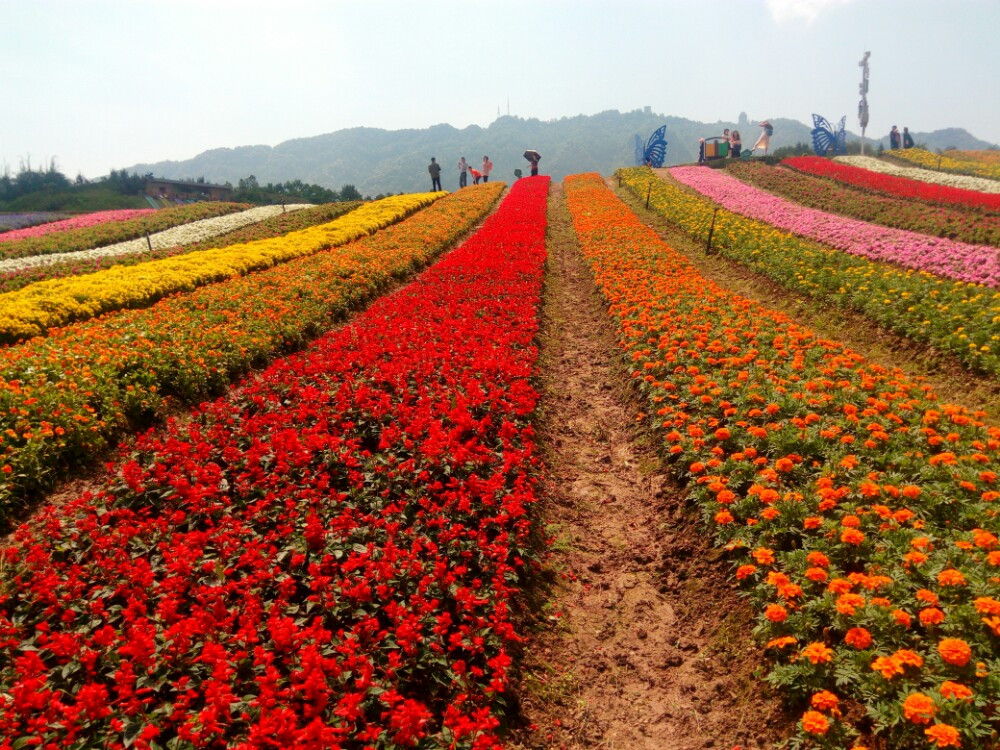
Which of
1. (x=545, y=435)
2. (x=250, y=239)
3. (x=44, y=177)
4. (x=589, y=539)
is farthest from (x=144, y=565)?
(x=44, y=177)

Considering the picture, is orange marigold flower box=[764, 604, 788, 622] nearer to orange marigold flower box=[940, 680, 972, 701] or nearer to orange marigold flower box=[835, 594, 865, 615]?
orange marigold flower box=[835, 594, 865, 615]

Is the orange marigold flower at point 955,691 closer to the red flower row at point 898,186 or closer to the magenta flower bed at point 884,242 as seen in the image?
the magenta flower bed at point 884,242

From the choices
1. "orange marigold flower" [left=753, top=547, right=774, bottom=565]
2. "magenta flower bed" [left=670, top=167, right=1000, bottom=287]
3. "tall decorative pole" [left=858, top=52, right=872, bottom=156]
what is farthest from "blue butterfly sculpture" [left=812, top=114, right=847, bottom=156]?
"orange marigold flower" [left=753, top=547, right=774, bottom=565]

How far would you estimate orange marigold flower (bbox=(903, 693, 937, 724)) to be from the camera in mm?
3059

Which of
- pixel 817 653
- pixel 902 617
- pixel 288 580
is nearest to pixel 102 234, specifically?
pixel 288 580

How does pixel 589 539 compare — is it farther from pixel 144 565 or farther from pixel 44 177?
pixel 44 177

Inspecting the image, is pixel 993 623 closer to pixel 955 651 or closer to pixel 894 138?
pixel 955 651

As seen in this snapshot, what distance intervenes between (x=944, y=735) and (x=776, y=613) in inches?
45.8

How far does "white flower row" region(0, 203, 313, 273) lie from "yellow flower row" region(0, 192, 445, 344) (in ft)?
20.2

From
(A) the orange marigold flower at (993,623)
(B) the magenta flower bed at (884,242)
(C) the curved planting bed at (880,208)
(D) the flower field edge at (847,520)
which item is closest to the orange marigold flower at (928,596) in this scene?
(D) the flower field edge at (847,520)

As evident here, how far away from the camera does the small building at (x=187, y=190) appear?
47.7 meters

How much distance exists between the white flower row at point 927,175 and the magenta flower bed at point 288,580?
38.7 meters

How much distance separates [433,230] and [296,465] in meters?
17.5

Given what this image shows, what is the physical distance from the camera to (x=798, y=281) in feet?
44.1
